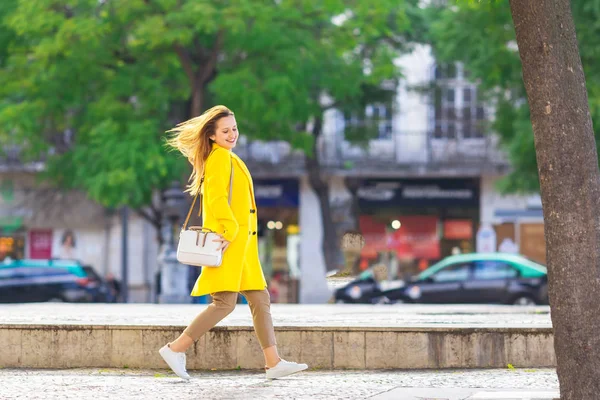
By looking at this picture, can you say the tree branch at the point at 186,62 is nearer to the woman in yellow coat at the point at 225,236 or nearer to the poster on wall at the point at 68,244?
the woman in yellow coat at the point at 225,236

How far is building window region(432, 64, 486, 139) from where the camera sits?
3903 centimetres

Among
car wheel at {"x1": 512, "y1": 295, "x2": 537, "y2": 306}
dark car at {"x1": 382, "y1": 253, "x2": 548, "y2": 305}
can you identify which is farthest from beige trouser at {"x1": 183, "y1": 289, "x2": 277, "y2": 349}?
car wheel at {"x1": 512, "y1": 295, "x2": 537, "y2": 306}

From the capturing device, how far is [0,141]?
28312 millimetres

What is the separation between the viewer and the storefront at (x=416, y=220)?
3956 cm

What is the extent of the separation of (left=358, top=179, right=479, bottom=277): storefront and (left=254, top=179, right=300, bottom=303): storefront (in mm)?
2162

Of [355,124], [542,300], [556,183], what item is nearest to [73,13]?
[542,300]

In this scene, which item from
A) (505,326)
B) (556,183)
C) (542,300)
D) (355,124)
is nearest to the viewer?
(556,183)

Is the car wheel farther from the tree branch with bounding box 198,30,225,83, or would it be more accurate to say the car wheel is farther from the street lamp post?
the tree branch with bounding box 198,30,225,83

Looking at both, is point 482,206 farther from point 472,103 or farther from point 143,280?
point 143,280

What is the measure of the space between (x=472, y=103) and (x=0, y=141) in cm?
1642

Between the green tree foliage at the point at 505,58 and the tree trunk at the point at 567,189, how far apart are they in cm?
1769

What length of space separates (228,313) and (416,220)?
3178 cm

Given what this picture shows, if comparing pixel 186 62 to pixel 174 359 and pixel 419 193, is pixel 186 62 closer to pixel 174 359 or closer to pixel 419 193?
pixel 419 193

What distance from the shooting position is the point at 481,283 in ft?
85.2
